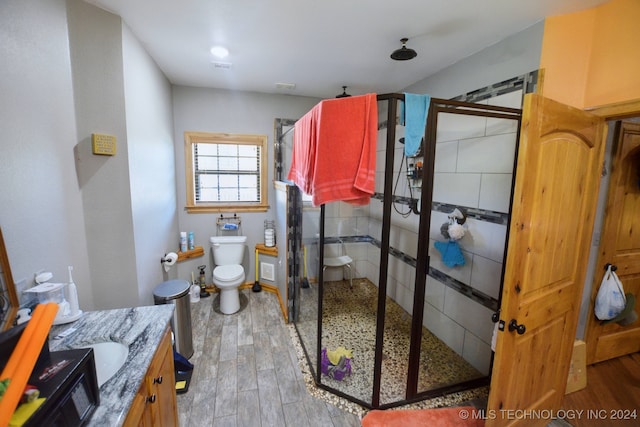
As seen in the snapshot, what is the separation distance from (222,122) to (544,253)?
11.1ft

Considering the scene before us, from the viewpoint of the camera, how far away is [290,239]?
2732 mm

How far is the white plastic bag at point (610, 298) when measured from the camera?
2.05 m

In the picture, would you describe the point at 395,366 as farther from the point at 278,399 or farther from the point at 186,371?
the point at 186,371

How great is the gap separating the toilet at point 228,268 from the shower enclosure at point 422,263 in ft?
2.13

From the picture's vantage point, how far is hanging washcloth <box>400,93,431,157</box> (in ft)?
4.81

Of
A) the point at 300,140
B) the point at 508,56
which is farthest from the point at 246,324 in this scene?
the point at 508,56

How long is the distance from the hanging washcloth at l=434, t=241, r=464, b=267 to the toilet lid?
2103mm

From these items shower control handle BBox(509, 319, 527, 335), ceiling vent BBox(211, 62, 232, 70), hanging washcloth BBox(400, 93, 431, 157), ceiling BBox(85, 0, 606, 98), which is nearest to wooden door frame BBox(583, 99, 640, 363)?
ceiling BBox(85, 0, 606, 98)

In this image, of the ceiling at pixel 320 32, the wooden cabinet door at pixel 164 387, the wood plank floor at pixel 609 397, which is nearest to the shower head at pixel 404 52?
the ceiling at pixel 320 32

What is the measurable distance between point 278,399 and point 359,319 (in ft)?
4.26

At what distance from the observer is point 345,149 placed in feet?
5.03

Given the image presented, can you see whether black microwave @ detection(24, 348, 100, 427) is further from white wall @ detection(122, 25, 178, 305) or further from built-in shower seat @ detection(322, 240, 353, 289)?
built-in shower seat @ detection(322, 240, 353, 289)

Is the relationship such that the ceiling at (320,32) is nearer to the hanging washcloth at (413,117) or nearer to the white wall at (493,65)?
the white wall at (493,65)

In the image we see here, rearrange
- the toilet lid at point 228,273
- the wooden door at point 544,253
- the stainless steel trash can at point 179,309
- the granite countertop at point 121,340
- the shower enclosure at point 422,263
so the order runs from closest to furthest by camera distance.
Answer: the granite countertop at point 121,340
the wooden door at point 544,253
the shower enclosure at point 422,263
the stainless steel trash can at point 179,309
the toilet lid at point 228,273
